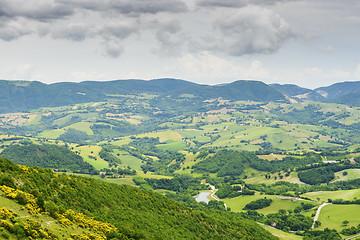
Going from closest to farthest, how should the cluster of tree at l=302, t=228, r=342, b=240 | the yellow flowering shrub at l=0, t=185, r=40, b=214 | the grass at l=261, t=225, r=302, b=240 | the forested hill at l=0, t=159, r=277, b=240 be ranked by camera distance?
1. the yellow flowering shrub at l=0, t=185, r=40, b=214
2. the forested hill at l=0, t=159, r=277, b=240
3. the cluster of tree at l=302, t=228, r=342, b=240
4. the grass at l=261, t=225, r=302, b=240

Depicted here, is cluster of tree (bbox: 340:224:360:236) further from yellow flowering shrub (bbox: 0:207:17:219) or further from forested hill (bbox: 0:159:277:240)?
yellow flowering shrub (bbox: 0:207:17:219)

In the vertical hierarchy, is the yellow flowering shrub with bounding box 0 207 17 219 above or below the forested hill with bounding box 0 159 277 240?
above

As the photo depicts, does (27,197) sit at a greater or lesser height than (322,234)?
greater

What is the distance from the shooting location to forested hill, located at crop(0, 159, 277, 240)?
220 feet

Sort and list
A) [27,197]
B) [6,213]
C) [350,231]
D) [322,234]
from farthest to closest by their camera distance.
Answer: [322,234] < [350,231] < [27,197] < [6,213]

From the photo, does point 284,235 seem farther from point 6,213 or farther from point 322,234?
point 6,213

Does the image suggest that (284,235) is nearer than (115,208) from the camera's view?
No

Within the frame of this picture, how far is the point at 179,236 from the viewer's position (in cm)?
11012

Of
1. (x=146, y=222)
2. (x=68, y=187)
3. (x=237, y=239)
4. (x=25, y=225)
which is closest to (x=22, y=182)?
(x=68, y=187)

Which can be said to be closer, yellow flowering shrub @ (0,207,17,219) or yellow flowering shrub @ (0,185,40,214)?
yellow flowering shrub @ (0,207,17,219)

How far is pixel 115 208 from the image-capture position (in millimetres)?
100875

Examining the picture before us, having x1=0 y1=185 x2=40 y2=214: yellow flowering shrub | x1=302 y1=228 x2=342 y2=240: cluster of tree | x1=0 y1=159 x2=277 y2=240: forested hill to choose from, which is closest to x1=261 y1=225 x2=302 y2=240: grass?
x1=302 y1=228 x2=342 y2=240: cluster of tree

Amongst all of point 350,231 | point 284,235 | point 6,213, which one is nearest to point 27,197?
point 6,213

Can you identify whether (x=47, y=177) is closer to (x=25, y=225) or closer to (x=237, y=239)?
(x=25, y=225)
